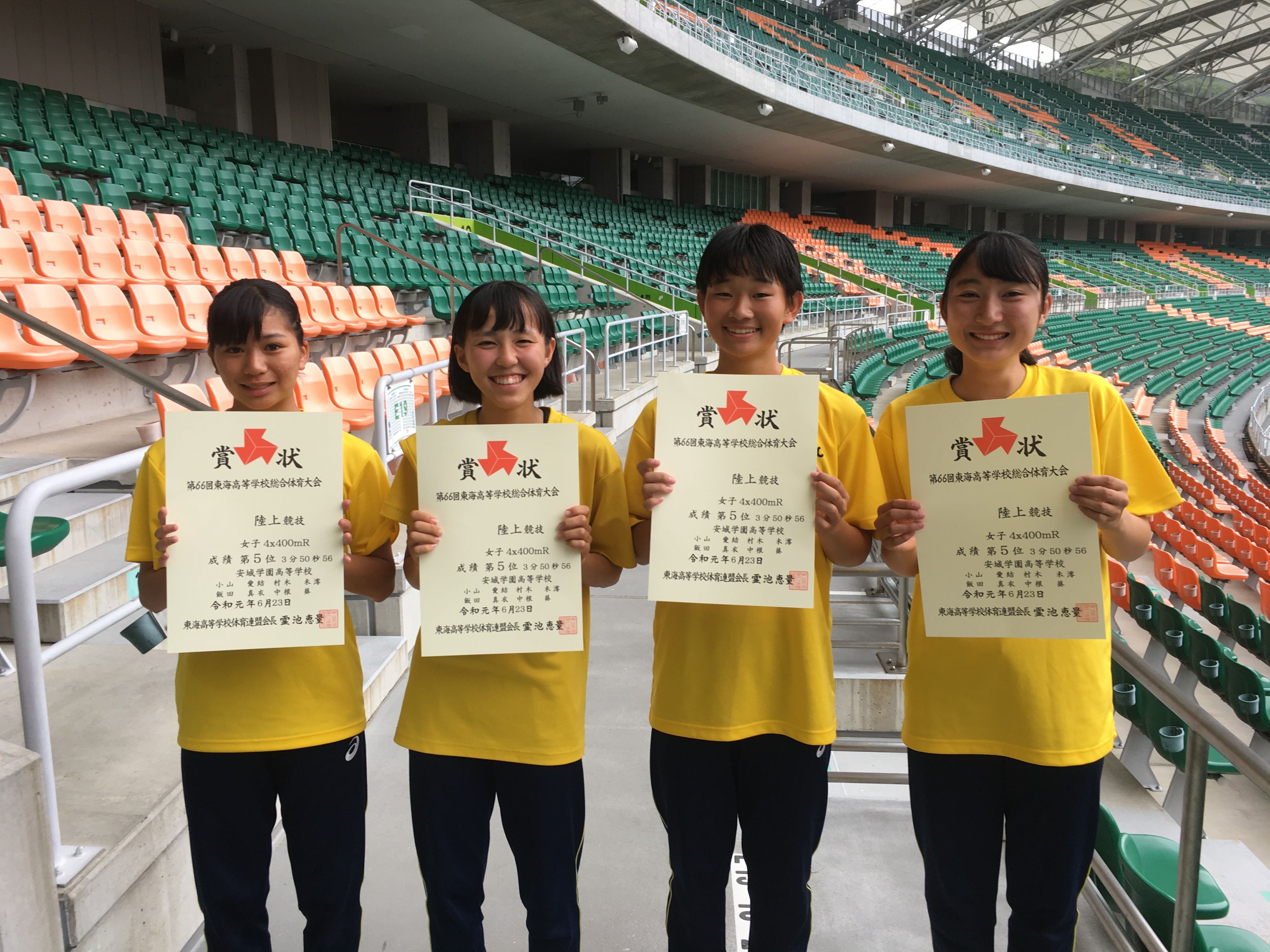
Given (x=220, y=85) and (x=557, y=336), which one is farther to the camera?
(x=220, y=85)

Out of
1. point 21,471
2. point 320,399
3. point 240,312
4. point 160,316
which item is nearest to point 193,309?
point 160,316

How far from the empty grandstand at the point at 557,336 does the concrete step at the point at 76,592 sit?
0.01 metres

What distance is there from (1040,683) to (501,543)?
88 centimetres

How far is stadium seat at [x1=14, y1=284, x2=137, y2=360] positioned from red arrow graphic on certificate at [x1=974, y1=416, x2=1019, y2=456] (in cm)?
388

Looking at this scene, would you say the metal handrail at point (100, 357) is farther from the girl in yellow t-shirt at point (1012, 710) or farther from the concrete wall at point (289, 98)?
the concrete wall at point (289, 98)

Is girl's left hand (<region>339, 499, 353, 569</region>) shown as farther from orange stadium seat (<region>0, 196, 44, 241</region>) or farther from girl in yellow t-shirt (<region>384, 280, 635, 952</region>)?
orange stadium seat (<region>0, 196, 44, 241</region>)

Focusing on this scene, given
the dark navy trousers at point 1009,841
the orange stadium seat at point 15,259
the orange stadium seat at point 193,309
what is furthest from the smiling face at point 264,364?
the orange stadium seat at point 15,259

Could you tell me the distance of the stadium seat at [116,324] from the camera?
4145mm

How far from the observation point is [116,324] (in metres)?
4.29

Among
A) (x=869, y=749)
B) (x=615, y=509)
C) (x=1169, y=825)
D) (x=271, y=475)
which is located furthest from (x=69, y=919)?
(x=1169, y=825)

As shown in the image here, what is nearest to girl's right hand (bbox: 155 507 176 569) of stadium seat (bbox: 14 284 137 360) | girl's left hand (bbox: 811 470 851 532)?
girl's left hand (bbox: 811 470 851 532)

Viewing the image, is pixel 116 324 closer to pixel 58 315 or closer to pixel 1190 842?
pixel 58 315

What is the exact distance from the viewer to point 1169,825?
213 centimetres

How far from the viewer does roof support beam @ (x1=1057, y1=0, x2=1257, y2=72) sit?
32.8m
